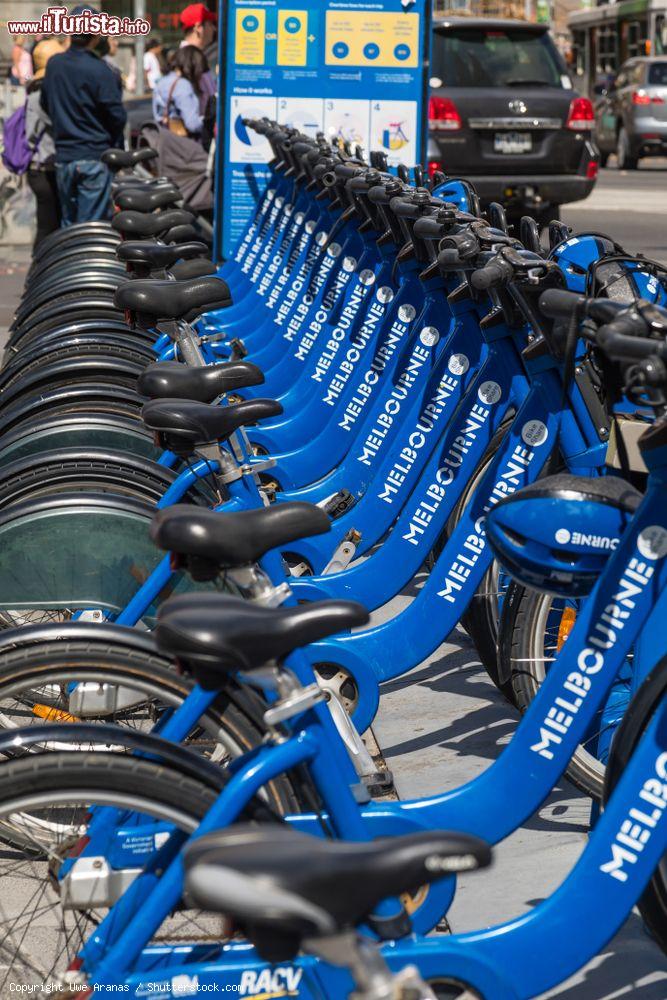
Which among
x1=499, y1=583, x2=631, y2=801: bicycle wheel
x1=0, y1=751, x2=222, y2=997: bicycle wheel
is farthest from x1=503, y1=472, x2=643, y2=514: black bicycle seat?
x1=499, y1=583, x2=631, y2=801: bicycle wheel

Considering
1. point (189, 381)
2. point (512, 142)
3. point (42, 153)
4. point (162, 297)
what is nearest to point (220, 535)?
point (189, 381)

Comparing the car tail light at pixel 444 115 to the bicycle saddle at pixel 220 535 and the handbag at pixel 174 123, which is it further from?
the bicycle saddle at pixel 220 535

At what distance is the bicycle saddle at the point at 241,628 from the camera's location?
2086mm

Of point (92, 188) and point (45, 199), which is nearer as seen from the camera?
point (92, 188)

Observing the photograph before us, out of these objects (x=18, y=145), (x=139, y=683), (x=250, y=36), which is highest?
(x=250, y=36)

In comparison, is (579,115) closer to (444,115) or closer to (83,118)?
(444,115)

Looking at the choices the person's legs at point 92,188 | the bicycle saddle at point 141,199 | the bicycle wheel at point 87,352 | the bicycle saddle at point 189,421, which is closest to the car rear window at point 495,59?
the person's legs at point 92,188

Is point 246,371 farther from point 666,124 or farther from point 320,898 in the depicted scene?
point 666,124

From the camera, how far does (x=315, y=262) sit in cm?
621

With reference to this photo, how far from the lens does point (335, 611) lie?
2.15 meters

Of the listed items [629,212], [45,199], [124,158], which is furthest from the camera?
[629,212]

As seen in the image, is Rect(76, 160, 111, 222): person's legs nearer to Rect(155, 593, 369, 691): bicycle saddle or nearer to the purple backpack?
the purple backpack

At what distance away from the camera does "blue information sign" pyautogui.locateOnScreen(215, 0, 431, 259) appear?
7.66 m

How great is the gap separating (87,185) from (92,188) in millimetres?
39
